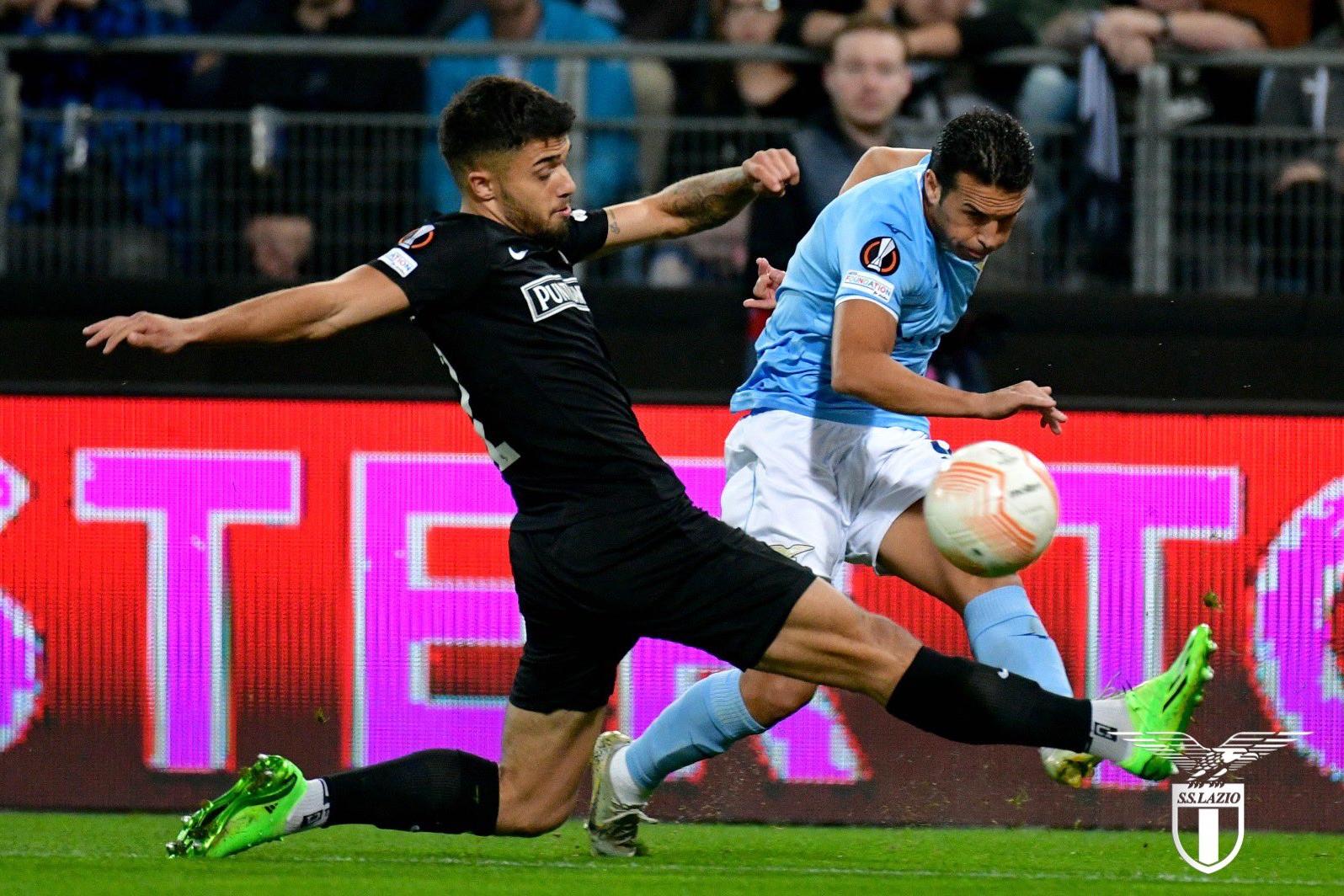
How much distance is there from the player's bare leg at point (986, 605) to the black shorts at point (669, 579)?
71 centimetres

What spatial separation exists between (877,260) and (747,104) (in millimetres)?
3320

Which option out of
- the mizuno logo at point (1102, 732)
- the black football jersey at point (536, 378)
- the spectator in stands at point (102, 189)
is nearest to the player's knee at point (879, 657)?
the mizuno logo at point (1102, 732)

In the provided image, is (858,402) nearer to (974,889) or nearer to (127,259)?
(974,889)

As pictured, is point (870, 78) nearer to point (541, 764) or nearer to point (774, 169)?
point (774, 169)

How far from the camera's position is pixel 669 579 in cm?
490

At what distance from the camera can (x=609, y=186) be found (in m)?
8.34

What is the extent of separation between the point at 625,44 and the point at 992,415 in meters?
3.88

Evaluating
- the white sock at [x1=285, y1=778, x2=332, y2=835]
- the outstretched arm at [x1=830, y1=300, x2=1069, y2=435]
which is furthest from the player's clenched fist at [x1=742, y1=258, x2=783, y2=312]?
the white sock at [x1=285, y1=778, x2=332, y2=835]

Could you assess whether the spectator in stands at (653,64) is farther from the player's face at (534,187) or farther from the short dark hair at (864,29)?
the player's face at (534,187)

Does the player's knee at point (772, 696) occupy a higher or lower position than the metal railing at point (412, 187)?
lower

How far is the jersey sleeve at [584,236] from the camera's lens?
207 inches

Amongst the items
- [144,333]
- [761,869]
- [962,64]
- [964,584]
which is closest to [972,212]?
[964,584]

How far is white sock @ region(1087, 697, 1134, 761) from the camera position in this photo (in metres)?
4.93

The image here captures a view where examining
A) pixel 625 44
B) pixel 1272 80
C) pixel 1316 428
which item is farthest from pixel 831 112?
pixel 1316 428
